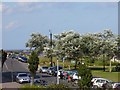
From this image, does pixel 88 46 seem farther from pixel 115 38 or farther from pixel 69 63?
pixel 69 63

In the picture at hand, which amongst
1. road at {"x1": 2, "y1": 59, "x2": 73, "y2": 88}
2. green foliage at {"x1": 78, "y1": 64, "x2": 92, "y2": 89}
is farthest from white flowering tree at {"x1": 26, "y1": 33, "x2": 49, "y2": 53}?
green foliage at {"x1": 78, "y1": 64, "x2": 92, "y2": 89}

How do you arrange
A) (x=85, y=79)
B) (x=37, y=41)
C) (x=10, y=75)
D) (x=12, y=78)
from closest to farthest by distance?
(x=85, y=79)
(x=12, y=78)
(x=10, y=75)
(x=37, y=41)

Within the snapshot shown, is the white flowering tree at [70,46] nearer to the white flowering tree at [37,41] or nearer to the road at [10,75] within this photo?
the road at [10,75]

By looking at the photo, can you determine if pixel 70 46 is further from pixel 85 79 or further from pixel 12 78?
pixel 85 79

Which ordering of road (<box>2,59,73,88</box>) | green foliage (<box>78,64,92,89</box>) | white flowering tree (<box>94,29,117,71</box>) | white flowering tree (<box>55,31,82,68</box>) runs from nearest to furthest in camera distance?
1. green foliage (<box>78,64,92,89</box>)
2. road (<box>2,59,73,88</box>)
3. white flowering tree (<box>94,29,117,71</box>)
4. white flowering tree (<box>55,31,82,68</box>)

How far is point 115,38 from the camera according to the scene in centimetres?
7162

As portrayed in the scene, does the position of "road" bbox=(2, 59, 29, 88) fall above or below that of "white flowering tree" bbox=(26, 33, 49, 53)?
below

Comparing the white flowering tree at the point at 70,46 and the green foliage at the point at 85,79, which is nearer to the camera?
the green foliage at the point at 85,79

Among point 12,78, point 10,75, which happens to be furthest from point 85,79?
point 10,75

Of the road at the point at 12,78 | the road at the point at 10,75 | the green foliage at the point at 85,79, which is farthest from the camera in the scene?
the road at the point at 12,78

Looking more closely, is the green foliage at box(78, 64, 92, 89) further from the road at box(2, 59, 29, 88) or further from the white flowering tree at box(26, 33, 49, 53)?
the white flowering tree at box(26, 33, 49, 53)

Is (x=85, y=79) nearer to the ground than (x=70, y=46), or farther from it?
nearer to the ground

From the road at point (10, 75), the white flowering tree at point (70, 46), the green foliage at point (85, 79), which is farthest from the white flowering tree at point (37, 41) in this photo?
the green foliage at point (85, 79)

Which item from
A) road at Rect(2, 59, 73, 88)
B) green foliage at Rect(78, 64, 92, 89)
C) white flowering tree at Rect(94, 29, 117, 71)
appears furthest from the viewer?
white flowering tree at Rect(94, 29, 117, 71)
